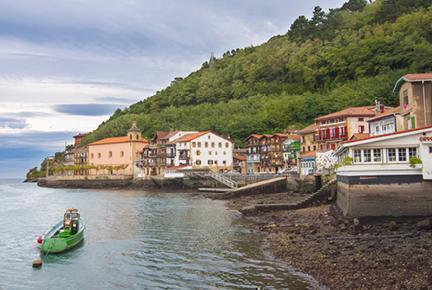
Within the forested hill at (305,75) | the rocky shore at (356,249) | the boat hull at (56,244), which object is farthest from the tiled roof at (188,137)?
the boat hull at (56,244)

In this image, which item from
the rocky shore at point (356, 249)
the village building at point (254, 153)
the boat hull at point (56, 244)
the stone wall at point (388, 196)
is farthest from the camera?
the village building at point (254, 153)

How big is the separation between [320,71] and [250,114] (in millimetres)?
24880

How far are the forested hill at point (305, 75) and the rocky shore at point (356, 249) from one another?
73.4 metres

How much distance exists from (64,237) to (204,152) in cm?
6823

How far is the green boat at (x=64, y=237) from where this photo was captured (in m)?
25.9

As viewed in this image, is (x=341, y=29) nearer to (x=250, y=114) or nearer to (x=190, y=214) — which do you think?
(x=250, y=114)

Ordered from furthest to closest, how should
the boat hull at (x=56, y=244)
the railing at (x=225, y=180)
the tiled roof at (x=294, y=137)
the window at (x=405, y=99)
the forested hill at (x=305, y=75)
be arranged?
the forested hill at (x=305, y=75) → the tiled roof at (x=294, y=137) → the railing at (x=225, y=180) → the window at (x=405, y=99) → the boat hull at (x=56, y=244)

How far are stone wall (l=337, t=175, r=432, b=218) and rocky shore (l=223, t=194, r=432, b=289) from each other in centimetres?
57

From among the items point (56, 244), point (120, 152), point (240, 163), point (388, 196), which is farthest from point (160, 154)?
point (388, 196)

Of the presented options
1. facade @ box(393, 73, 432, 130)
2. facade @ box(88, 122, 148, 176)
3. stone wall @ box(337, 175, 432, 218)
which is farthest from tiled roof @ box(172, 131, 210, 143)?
stone wall @ box(337, 175, 432, 218)

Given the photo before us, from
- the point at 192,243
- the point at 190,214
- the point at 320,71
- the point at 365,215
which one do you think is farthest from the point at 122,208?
the point at 320,71

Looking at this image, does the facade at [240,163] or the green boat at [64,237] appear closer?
the green boat at [64,237]

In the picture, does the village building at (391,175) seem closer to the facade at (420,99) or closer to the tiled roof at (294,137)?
the facade at (420,99)

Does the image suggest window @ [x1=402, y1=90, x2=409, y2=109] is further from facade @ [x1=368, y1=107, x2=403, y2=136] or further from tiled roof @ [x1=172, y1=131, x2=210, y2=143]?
tiled roof @ [x1=172, y1=131, x2=210, y2=143]
